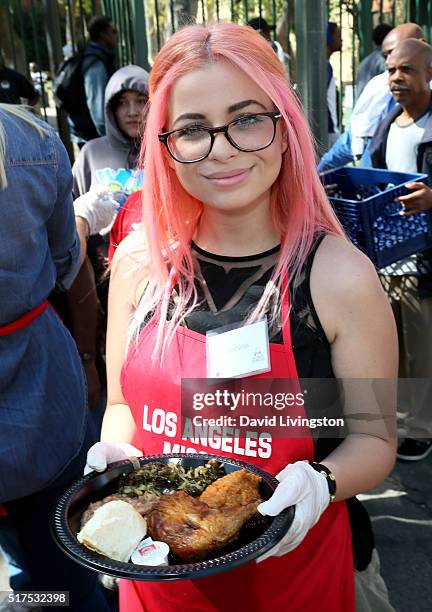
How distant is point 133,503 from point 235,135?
2.82 ft

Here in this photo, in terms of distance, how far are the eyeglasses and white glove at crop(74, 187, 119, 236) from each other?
1.28m

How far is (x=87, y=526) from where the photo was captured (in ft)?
4.41

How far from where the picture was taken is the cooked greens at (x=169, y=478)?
1516mm

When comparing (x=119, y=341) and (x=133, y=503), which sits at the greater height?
(x=119, y=341)

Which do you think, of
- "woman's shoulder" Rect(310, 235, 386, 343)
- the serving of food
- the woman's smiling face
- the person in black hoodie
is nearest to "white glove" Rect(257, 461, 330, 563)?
the serving of food

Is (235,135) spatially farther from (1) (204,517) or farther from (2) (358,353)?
(1) (204,517)

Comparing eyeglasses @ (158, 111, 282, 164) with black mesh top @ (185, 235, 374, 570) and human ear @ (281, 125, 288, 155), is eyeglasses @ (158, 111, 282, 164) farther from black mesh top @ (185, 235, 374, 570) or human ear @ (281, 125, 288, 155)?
black mesh top @ (185, 235, 374, 570)

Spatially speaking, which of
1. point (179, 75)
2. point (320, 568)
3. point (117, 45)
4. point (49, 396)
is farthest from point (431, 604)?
point (117, 45)

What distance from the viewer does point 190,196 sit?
1.85m

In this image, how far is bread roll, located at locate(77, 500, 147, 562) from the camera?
4.25 ft

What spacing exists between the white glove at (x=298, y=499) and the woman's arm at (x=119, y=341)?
1.74 ft

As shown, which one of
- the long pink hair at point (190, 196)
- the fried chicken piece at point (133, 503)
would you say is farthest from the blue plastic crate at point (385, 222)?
the fried chicken piece at point (133, 503)

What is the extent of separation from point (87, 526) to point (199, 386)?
0.42m

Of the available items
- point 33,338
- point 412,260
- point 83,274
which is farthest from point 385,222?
point 33,338
